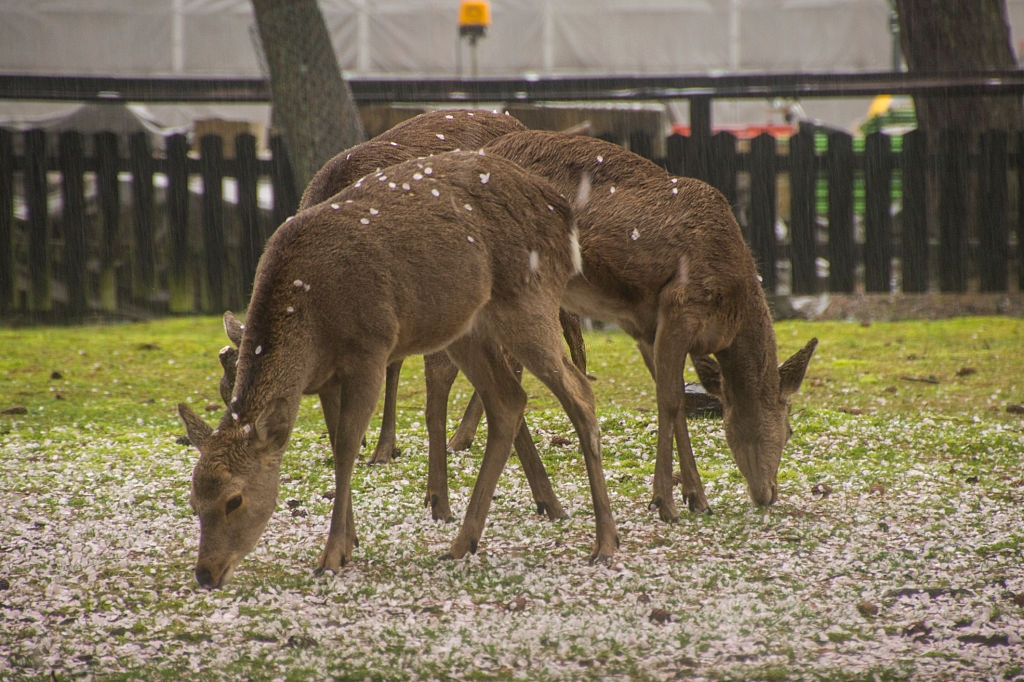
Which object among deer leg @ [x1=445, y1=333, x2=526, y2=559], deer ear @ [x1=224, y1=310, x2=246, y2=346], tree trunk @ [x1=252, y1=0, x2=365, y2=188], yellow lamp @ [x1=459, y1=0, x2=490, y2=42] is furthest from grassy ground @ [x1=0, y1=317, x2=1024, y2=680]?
yellow lamp @ [x1=459, y1=0, x2=490, y2=42]

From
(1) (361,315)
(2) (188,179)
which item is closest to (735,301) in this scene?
(1) (361,315)

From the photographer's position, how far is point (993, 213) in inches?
429

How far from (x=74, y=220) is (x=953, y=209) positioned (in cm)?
839

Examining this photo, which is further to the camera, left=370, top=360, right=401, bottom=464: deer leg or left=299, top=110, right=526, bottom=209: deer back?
left=370, top=360, right=401, bottom=464: deer leg

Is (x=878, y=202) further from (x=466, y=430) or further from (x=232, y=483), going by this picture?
(x=232, y=483)

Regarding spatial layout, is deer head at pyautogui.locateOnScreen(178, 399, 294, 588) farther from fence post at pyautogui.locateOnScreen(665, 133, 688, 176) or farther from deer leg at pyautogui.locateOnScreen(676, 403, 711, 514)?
fence post at pyautogui.locateOnScreen(665, 133, 688, 176)

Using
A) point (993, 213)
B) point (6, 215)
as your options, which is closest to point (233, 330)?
point (6, 215)

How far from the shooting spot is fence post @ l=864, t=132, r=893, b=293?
10.8 metres

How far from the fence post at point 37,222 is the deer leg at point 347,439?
24.3 ft

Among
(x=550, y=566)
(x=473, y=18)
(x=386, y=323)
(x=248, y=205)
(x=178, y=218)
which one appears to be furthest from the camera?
(x=473, y=18)

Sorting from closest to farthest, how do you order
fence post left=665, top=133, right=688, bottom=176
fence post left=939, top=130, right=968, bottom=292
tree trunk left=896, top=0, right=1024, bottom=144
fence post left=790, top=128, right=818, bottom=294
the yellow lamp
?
fence post left=665, top=133, right=688, bottom=176 < fence post left=790, top=128, right=818, bottom=294 < fence post left=939, top=130, right=968, bottom=292 < tree trunk left=896, top=0, right=1024, bottom=144 < the yellow lamp

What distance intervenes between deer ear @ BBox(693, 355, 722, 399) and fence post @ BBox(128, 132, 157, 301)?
22.8 feet

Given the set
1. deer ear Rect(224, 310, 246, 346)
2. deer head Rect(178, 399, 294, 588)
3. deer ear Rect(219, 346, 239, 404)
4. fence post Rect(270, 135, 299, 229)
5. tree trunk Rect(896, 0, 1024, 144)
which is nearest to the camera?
deer head Rect(178, 399, 294, 588)

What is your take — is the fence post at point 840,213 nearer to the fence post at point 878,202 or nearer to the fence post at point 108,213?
the fence post at point 878,202
